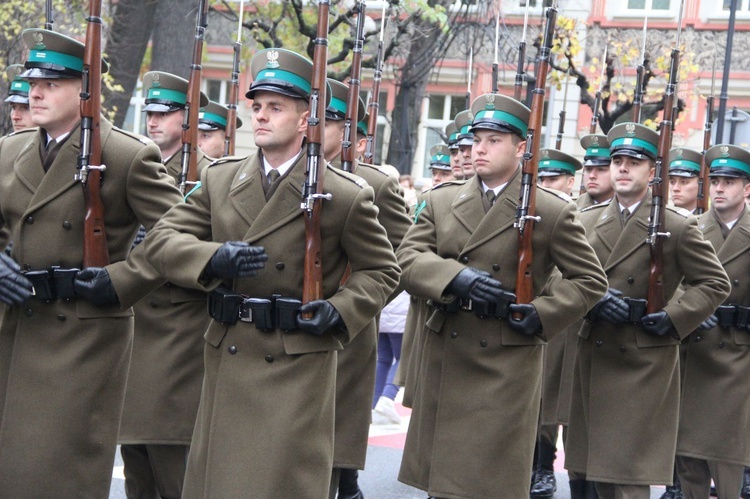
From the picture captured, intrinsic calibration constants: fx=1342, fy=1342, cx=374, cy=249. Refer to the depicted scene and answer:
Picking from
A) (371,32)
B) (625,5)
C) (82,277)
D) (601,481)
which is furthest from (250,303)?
(625,5)

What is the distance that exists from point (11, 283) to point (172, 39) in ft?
34.8

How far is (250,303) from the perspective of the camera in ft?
18.4

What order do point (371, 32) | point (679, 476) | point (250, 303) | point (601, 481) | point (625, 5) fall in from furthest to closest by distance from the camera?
1. point (625, 5)
2. point (371, 32)
3. point (679, 476)
4. point (601, 481)
5. point (250, 303)

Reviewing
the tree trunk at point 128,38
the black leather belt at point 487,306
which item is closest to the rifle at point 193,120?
the black leather belt at point 487,306

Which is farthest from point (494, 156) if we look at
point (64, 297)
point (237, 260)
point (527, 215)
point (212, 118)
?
point (212, 118)

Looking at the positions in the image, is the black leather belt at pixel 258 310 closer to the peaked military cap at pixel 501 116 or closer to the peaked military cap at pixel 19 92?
the peaked military cap at pixel 501 116

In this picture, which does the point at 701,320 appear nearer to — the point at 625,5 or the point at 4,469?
the point at 4,469

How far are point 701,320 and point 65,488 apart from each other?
3861 millimetres

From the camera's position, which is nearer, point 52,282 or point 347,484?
point 52,282

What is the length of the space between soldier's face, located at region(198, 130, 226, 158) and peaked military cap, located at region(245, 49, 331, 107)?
3.33 m

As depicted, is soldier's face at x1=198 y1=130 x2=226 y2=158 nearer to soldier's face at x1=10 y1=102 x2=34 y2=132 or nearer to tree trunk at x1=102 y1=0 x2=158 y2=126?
soldier's face at x1=10 y1=102 x2=34 y2=132

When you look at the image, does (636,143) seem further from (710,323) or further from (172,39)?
(172,39)

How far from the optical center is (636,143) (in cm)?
821

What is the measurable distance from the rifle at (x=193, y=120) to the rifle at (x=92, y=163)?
71.3 inches
